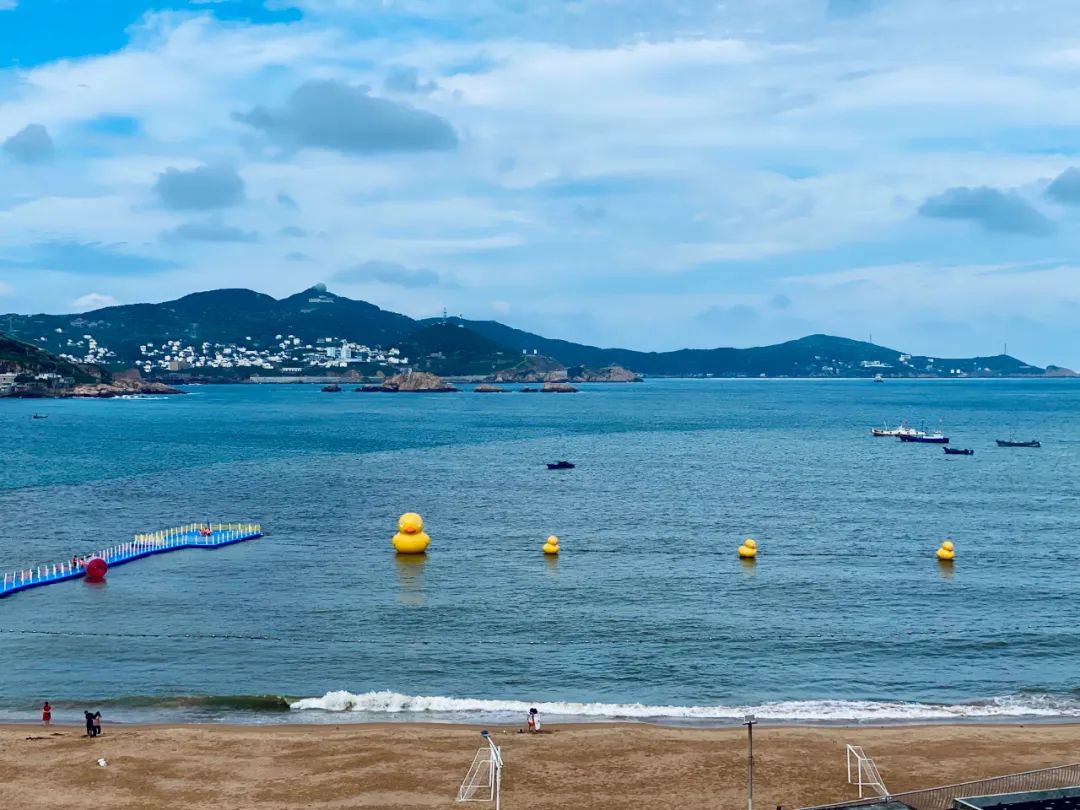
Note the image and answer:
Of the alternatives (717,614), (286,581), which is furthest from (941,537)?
(286,581)

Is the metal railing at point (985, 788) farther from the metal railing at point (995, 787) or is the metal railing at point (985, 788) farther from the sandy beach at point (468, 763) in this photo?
the sandy beach at point (468, 763)

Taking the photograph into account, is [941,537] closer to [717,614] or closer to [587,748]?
[717,614]

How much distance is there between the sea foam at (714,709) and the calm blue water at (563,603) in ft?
0.46

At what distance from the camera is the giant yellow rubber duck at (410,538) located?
7869 cm

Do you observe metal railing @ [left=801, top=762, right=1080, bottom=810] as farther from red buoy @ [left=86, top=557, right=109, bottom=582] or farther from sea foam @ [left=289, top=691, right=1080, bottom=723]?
red buoy @ [left=86, top=557, right=109, bottom=582]

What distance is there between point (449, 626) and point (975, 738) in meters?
28.7

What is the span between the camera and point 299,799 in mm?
35656

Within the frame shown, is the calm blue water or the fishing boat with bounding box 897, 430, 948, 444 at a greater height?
the fishing boat with bounding box 897, 430, 948, 444

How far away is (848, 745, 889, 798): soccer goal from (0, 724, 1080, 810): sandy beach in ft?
1.49

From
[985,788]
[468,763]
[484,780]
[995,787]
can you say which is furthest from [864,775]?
[468,763]

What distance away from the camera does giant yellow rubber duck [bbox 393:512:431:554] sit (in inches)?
3098

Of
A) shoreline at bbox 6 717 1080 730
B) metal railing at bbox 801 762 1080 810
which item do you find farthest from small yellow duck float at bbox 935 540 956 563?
metal railing at bbox 801 762 1080 810

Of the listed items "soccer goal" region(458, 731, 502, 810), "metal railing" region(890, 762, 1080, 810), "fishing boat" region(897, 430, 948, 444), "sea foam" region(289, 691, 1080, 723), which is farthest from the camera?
"fishing boat" region(897, 430, 948, 444)

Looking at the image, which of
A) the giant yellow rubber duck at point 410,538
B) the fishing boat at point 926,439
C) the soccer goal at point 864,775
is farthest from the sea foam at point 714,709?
the fishing boat at point 926,439
